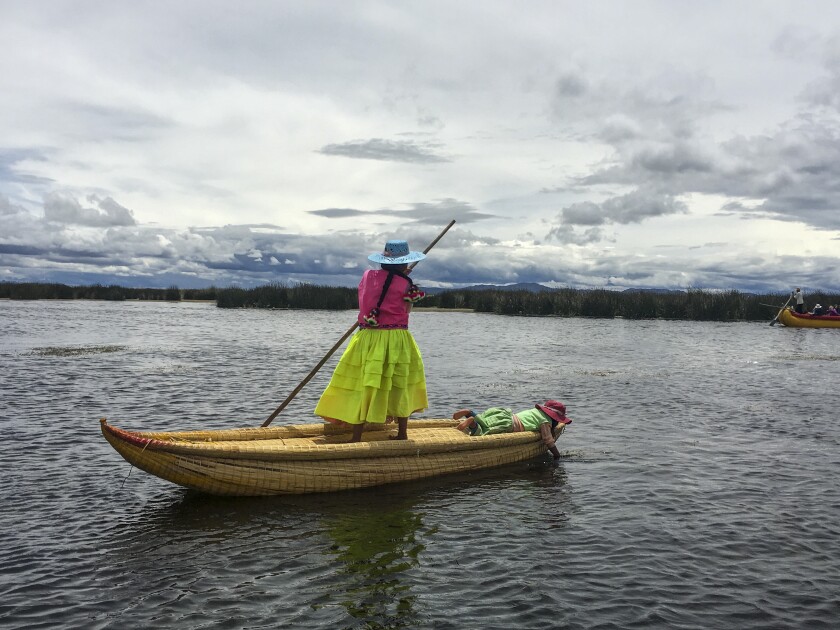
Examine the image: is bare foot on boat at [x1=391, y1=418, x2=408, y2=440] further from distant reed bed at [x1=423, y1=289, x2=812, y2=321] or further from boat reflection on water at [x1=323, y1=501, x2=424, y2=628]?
distant reed bed at [x1=423, y1=289, x2=812, y2=321]

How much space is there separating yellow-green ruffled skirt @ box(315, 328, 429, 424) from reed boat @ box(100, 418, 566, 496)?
0.38 m

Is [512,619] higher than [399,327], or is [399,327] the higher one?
[399,327]

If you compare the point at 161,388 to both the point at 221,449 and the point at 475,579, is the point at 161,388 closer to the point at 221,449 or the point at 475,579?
the point at 221,449

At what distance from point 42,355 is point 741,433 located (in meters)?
19.2

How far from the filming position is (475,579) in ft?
19.6

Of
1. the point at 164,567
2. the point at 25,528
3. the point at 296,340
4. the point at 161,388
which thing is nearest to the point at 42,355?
the point at 161,388

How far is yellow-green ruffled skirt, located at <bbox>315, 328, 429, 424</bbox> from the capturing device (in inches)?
324

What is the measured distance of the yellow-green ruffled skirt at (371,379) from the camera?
324 inches

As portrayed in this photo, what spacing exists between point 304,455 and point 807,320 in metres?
40.0

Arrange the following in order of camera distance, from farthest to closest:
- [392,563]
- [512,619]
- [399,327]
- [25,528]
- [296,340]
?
[296,340], [399,327], [25,528], [392,563], [512,619]

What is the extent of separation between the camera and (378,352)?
8195 mm

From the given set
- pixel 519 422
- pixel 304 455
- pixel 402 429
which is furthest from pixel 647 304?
pixel 304 455

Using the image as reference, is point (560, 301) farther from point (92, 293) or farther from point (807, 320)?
point (92, 293)

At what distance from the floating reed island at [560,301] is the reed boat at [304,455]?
135 ft
